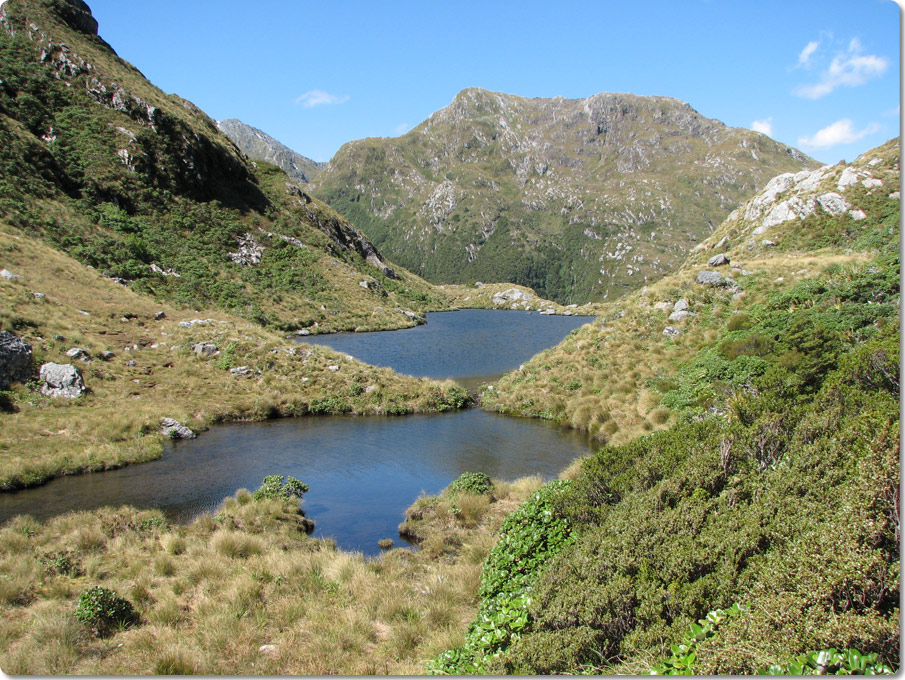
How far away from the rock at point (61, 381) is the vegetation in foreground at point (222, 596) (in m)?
14.8

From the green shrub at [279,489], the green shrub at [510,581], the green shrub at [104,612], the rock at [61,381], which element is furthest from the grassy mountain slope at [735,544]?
the rock at [61,381]

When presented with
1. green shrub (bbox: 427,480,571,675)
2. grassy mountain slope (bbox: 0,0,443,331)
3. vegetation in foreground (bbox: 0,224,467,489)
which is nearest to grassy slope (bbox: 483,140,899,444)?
vegetation in foreground (bbox: 0,224,467,489)

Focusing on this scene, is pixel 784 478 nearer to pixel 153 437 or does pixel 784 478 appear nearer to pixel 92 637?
pixel 92 637

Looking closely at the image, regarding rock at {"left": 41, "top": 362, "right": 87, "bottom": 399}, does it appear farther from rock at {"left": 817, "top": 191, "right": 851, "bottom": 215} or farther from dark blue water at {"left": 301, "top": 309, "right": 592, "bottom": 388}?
rock at {"left": 817, "top": 191, "right": 851, "bottom": 215}

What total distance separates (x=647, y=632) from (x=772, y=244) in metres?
43.4

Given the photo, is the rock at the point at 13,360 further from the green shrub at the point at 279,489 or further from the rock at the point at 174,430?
the green shrub at the point at 279,489

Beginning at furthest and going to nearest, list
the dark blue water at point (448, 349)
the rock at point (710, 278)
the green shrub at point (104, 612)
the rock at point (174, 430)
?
the dark blue water at point (448, 349)
the rock at point (710, 278)
the rock at point (174, 430)
the green shrub at point (104, 612)

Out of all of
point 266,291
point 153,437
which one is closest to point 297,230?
point 266,291

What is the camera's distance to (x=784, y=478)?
6.77 meters

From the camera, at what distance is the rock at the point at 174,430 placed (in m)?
26.2

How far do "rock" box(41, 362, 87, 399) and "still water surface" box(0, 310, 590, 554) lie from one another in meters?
7.37

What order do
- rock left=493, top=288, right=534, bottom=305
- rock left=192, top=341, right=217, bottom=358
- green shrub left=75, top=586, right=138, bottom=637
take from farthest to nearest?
rock left=493, top=288, right=534, bottom=305 < rock left=192, top=341, right=217, bottom=358 < green shrub left=75, top=586, right=138, bottom=637

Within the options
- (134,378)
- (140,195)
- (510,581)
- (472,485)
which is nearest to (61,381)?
(134,378)

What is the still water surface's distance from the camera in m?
17.9
